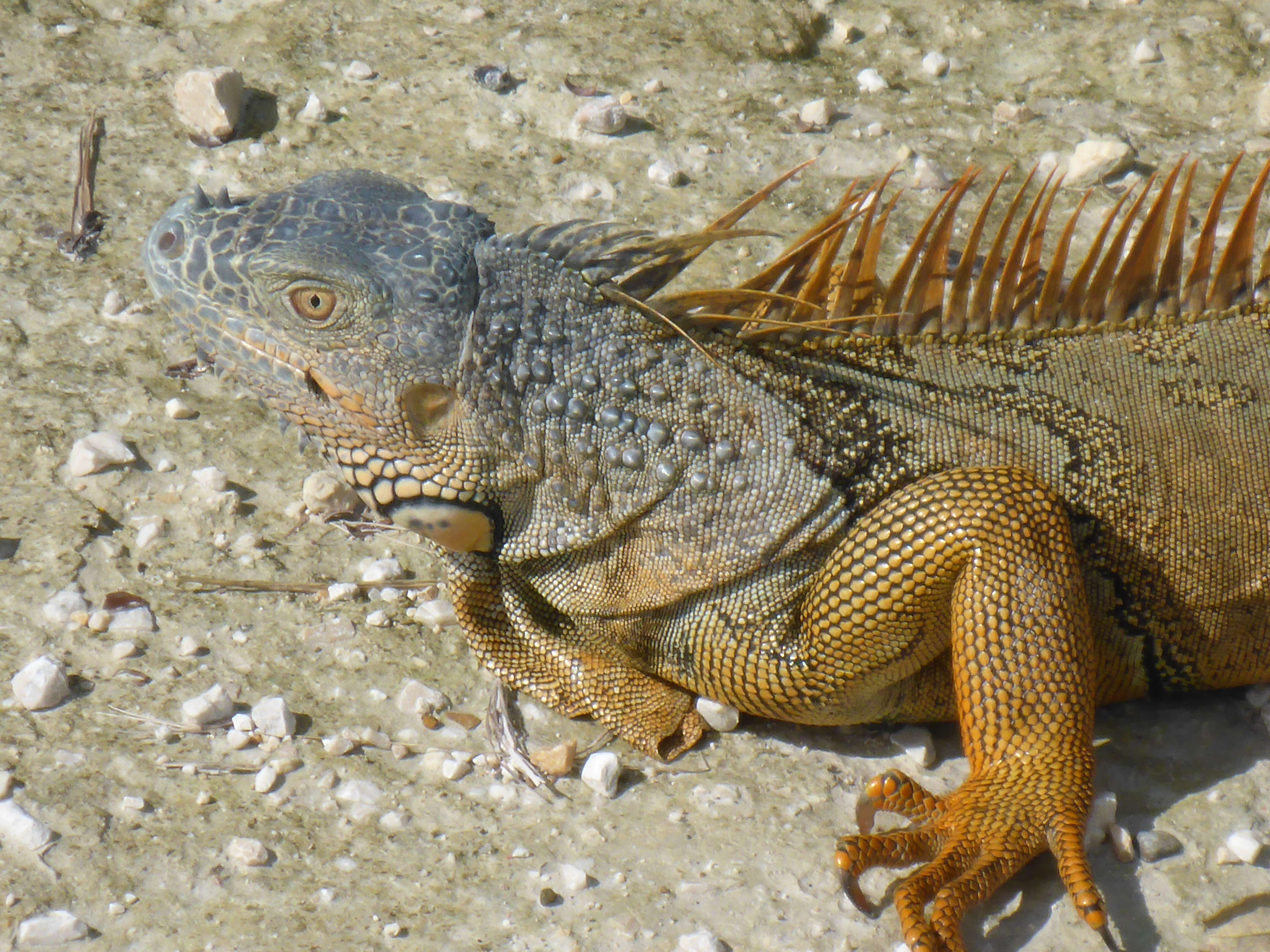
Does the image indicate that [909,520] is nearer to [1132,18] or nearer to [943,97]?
[943,97]

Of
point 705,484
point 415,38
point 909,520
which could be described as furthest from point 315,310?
point 415,38

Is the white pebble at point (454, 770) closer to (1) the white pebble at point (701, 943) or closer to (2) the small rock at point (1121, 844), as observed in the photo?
(1) the white pebble at point (701, 943)

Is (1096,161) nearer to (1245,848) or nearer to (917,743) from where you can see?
(917,743)

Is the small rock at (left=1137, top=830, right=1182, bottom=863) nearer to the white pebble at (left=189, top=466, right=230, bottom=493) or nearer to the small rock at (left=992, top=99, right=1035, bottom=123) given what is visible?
the white pebble at (left=189, top=466, right=230, bottom=493)

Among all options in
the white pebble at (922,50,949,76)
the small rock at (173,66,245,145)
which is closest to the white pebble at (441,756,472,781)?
the small rock at (173,66,245,145)

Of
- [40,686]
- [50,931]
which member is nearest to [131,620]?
[40,686]

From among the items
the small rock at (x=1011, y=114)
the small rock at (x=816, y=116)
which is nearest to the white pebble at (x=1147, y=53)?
the small rock at (x=1011, y=114)
